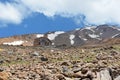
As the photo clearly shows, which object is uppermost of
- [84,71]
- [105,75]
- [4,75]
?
[4,75]

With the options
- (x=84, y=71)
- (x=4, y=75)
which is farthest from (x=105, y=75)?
(x=4, y=75)

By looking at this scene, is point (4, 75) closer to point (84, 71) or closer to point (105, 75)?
point (84, 71)

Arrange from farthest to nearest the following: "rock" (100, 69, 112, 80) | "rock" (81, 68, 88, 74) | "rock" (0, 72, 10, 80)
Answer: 1. "rock" (81, 68, 88, 74)
2. "rock" (100, 69, 112, 80)
3. "rock" (0, 72, 10, 80)

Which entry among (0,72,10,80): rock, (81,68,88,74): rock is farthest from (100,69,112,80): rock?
(0,72,10,80): rock

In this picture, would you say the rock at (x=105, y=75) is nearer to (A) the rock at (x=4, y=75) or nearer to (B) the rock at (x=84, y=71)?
(B) the rock at (x=84, y=71)

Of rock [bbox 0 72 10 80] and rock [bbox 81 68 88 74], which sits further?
rock [bbox 81 68 88 74]

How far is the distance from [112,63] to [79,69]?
2899 mm

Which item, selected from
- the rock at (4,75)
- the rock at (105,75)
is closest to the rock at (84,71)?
the rock at (105,75)

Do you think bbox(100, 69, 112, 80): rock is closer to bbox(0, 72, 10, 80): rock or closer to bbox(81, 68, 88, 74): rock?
bbox(81, 68, 88, 74): rock

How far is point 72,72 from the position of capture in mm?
22875

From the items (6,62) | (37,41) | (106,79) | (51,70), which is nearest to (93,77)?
(106,79)

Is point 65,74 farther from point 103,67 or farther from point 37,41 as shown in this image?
point 37,41

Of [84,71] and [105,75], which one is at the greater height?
[84,71]

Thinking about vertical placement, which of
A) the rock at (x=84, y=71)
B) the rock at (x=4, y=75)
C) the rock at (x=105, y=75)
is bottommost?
the rock at (x=105, y=75)
